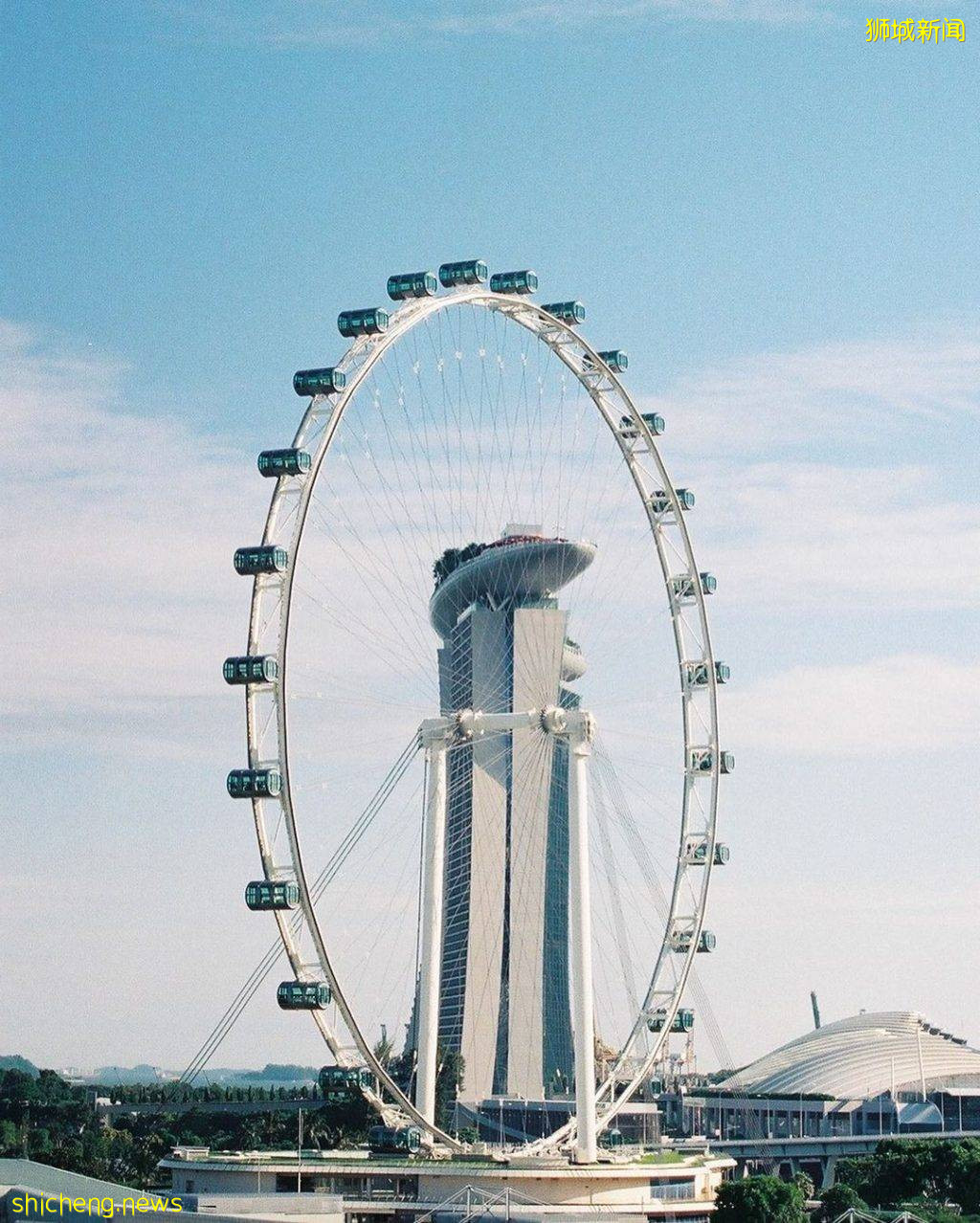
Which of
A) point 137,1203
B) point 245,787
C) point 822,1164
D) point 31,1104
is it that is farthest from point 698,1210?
point 31,1104

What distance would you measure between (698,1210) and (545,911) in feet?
211

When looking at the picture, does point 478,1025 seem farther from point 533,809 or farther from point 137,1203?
point 137,1203

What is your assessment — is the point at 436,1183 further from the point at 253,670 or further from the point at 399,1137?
the point at 253,670

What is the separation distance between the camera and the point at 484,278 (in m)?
79.3

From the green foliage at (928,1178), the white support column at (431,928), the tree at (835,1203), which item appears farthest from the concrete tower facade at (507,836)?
the white support column at (431,928)

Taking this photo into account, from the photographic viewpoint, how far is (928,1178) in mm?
100812

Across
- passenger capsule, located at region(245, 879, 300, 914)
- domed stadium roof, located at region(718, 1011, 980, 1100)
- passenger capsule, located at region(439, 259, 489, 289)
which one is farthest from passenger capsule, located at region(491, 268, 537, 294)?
domed stadium roof, located at region(718, 1011, 980, 1100)

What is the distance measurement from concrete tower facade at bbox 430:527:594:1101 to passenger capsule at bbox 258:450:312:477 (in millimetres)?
73867

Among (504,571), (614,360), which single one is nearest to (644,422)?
(614,360)

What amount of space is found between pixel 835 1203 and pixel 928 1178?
24.7ft

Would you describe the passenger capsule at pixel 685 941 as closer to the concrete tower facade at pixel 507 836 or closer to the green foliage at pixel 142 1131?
the green foliage at pixel 142 1131

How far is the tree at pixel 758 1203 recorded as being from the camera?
267 feet

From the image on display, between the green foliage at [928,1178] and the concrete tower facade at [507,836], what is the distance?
45.9 m

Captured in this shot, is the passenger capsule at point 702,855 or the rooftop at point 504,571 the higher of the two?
the rooftop at point 504,571
